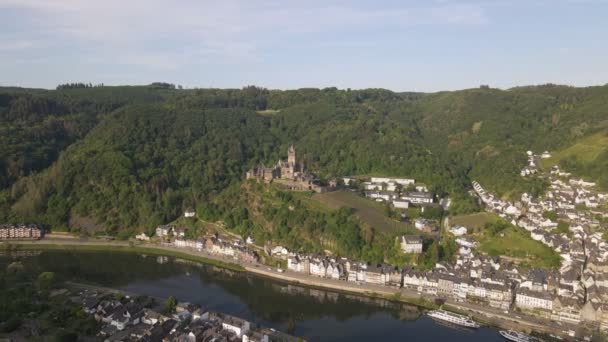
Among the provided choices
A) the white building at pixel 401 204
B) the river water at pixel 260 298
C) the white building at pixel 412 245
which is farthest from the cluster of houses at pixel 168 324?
the white building at pixel 401 204

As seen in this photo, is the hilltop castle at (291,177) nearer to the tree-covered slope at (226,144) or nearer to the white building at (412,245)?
the tree-covered slope at (226,144)

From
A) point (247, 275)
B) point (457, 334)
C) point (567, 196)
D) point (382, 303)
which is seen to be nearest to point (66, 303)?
point (247, 275)

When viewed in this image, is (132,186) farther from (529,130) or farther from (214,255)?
(529,130)

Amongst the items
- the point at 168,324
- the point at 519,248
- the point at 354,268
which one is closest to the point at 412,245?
the point at 354,268

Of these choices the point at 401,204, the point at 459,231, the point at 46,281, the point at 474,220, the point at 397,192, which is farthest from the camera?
the point at 397,192

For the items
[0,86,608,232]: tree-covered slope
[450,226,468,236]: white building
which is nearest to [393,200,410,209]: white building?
[0,86,608,232]: tree-covered slope

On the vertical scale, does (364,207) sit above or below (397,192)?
below

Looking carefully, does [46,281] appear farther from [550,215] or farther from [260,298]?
[550,215]
